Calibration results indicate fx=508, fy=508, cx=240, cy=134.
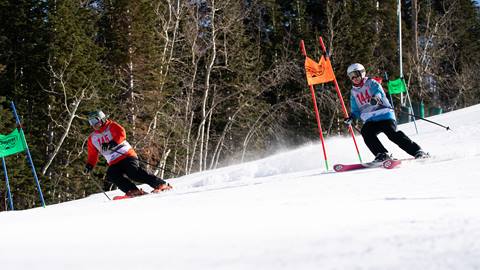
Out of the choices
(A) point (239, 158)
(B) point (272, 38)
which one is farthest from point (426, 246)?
(B) point (272, 38)

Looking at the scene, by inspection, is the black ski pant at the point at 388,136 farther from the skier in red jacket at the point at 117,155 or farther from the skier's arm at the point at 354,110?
the skier in red jacket at the point at 117,155

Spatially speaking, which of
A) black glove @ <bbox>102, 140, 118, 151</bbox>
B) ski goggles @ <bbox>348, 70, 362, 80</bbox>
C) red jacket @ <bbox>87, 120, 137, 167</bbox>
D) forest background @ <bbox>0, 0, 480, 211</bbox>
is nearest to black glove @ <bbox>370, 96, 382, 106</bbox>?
ski goggles @ <bbox>348, 70, 362, 80</bbox>

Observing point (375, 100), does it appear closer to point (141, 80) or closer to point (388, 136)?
point (388, 136)

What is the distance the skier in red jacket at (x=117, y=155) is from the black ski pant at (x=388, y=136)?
3259 mm

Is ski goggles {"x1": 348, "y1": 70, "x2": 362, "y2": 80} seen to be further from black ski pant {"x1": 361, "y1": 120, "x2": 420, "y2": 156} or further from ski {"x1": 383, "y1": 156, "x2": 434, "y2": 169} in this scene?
ski {"x1": 383, "y1": 156, "x2": 434, "y2": 169}

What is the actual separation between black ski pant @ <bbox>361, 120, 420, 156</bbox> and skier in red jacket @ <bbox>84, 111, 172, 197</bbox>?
3259 mm

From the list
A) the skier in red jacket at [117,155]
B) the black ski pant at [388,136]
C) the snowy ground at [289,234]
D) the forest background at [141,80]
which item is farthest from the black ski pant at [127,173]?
the forest background at [141,80]

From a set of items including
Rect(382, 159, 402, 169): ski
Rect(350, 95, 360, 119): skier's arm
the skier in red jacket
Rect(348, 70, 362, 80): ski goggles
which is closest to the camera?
Rect(382, 159, 402, 169): ski

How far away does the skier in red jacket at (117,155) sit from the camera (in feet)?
26.7

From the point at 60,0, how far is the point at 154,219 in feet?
65.2

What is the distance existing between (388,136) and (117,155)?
425cm

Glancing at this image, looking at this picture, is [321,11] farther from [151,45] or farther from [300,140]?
[151,45]

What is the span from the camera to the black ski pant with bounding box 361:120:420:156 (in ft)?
23.0

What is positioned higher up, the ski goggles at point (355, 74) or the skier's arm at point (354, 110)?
the ski goggles at point (355, 74)
